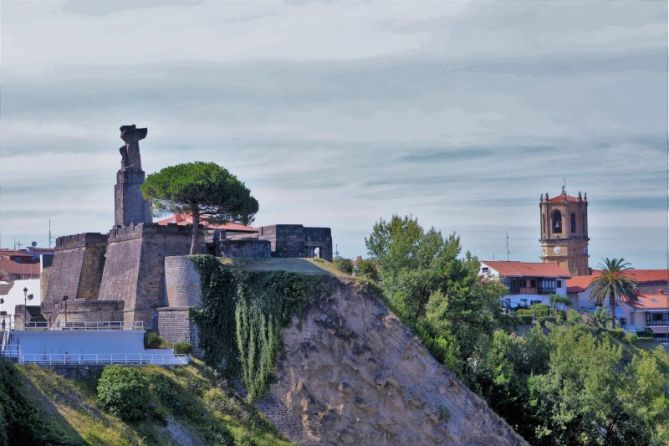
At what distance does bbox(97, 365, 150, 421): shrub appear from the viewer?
1674 inches

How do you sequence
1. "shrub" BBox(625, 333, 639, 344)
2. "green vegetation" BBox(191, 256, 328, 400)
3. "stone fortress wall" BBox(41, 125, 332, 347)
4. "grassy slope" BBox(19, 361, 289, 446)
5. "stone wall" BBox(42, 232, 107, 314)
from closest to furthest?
"grassy slope" BBox(19, 361, 289, 446)
"green vegetation" BBox(191, 256, 328, 400)
"stone fortress wall" BBox(41, 125, 332, 347)
"stone wall" BBox(42, 232, 107, 314)
"shrub" BBox(625, 333, 639, 344)

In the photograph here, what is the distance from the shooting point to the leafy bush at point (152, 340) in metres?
48.2

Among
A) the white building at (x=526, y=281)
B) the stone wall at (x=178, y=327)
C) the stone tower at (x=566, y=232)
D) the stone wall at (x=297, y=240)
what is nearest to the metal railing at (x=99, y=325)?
the stone wall at (x=178, y=327)

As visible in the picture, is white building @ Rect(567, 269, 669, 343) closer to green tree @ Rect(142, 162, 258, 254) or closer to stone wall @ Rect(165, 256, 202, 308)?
green tree @ Rect(142, 162, 258, 254)

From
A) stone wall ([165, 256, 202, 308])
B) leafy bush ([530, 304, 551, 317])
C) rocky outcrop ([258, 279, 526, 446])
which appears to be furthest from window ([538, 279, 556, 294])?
stone wall ([165, 256, 202, 308])

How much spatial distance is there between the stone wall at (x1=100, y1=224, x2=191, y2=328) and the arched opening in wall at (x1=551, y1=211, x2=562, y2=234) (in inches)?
2745

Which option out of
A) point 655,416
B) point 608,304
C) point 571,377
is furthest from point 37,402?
point 608,304

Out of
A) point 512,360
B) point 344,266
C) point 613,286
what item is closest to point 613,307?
point 613,286

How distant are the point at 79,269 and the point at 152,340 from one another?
8305mm

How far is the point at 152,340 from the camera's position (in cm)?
4853

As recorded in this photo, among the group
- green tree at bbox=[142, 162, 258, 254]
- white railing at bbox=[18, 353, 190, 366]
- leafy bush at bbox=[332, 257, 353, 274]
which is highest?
green tree at bbox=[142, 162, 258, 254]

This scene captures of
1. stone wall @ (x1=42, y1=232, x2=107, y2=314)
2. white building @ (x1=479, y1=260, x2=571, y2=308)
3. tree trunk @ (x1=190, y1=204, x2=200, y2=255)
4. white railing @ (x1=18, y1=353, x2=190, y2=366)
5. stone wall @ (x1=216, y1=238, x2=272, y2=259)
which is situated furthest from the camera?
white building @ (x1=479, y1=260, x2=571, y2=308)

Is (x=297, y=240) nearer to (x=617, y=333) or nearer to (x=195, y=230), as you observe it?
(x=195, y=230)

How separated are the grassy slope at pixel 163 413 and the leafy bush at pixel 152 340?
71.4 inches
